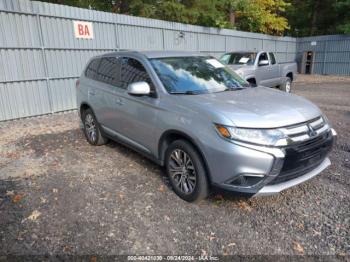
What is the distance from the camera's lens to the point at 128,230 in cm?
301

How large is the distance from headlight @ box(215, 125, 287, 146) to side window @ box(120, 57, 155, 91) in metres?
1.35

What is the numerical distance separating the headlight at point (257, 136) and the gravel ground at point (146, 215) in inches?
36.0

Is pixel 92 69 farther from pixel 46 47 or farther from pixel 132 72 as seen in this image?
pixel 46 47

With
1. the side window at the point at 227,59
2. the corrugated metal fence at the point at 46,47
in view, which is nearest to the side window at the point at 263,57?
the side window at the point at 227,59

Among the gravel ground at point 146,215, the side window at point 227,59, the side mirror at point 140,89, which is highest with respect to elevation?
the side window at point 227,59

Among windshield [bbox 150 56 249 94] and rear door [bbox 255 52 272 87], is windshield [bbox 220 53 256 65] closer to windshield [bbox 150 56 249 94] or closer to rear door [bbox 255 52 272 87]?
rear door [bbox 255 52 272 87]

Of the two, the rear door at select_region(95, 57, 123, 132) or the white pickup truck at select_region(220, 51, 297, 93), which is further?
the white pickup truck at select_region(220, 51, 297, 93)

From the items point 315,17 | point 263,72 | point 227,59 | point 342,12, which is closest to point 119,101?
point 227,59

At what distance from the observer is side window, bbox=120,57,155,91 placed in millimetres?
3976

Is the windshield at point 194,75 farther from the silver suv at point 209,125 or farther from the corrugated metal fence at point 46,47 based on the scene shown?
the corrugated metal fence at point 46,47

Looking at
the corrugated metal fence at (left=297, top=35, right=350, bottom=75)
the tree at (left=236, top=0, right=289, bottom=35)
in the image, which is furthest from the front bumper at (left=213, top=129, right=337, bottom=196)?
the corrugated metal fence at (left=297, top=35, right=350, bottom=75)

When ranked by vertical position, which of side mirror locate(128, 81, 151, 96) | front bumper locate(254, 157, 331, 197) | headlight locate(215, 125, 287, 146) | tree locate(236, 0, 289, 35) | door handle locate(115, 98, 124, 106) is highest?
tree locate(236, 0, 289, 35)

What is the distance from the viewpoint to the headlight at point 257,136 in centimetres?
283

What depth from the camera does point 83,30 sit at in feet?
30.3
